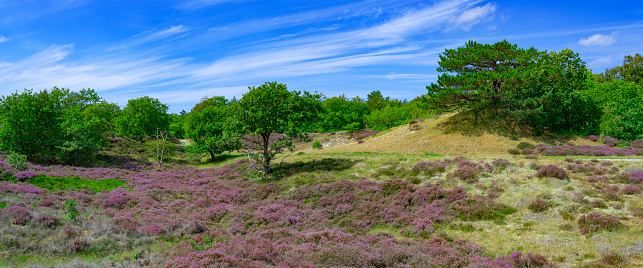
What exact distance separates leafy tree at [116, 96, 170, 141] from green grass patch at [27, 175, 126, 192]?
89.4 feet


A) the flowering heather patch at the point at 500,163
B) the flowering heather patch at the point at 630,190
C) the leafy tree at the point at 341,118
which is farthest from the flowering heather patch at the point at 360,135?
the flowering heather patch at the point at 630,190

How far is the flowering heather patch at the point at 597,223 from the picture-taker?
1172 cm

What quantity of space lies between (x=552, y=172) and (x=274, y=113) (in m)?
19.2

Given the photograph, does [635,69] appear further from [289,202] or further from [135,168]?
[135,168]

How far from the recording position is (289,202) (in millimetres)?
19625

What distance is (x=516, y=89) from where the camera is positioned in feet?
107

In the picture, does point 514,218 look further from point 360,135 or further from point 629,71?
point 629,71

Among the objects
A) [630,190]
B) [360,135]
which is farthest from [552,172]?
[360,135]

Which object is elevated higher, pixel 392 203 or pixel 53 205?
pixel 53 205

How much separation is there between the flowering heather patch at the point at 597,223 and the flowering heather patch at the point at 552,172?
464cm

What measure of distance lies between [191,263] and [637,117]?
135 ft

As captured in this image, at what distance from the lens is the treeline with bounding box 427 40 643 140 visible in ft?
102

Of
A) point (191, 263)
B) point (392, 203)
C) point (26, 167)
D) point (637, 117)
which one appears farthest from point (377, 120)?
point (191, 263)

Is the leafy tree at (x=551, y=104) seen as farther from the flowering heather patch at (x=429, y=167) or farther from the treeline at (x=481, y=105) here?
the flowering heather patch at (x=429, y=167)
